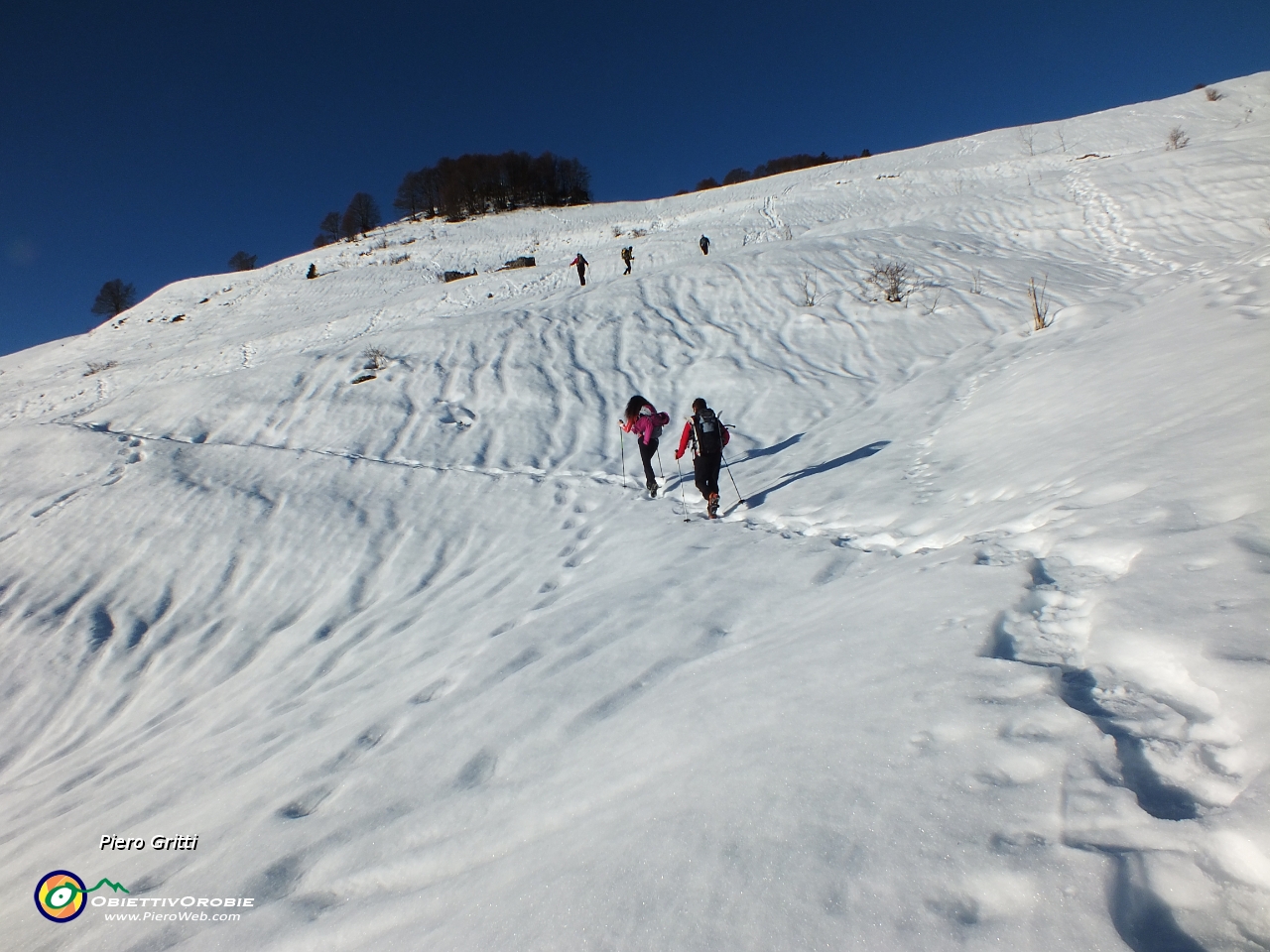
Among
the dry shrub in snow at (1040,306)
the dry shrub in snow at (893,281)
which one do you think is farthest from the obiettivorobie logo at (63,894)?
the dry shrub in snow at (893,281)

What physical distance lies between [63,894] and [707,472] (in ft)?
17.7

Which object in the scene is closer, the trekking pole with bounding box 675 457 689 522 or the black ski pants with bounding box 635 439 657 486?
the trekking pole with bounding box 675 457 689 522

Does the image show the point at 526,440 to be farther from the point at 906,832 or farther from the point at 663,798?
the point at 906,832

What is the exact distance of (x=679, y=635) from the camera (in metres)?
3.85

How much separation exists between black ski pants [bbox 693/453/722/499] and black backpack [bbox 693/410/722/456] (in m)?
0.04

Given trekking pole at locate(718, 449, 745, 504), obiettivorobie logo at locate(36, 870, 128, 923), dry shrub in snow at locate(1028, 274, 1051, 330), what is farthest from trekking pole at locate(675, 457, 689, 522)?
dry shrub in snow at locate(1028, 274, 1051, 330)

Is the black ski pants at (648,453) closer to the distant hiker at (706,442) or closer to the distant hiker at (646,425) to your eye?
the distant hiker at (646,425)

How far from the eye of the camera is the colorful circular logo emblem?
2.78m

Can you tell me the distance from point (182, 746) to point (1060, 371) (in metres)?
9.08

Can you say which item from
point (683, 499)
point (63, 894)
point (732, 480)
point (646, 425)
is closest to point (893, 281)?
point (732, 480)

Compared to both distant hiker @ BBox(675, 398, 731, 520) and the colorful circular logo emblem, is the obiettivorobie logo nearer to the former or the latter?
the colorful circular logo emblem

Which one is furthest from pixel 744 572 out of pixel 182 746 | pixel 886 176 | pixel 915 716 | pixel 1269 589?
pixel 886 176

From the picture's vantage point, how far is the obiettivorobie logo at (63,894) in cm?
278

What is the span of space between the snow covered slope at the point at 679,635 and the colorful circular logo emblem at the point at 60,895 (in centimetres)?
7
